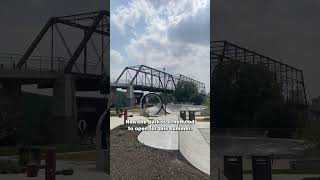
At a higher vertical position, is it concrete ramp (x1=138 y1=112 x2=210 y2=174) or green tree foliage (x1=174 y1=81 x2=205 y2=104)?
green tree foliage (x1=174 y1=81 x2=205 y2=104)

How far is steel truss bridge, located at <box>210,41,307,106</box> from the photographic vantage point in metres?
5.68

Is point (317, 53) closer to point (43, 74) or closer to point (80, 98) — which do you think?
point (80, 98)

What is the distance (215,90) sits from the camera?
221 inches

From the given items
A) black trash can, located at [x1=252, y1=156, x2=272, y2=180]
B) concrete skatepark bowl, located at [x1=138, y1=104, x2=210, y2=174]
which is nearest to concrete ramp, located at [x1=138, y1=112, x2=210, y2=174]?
concrete skatepark bowl, located at [x1=138, y1=104, x2=210, y2=174]

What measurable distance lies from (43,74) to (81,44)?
21.5 inches

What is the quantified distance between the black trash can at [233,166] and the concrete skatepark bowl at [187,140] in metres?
0.32

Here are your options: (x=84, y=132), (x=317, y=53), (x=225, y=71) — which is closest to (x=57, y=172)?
(x=84, y=132)

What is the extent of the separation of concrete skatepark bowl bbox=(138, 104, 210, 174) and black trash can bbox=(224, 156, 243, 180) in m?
0.32

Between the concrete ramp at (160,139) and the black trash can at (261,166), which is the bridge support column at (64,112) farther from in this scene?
the black trash can at (261,166)

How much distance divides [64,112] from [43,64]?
1.95ft

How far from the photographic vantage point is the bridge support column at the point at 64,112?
5.61 meters

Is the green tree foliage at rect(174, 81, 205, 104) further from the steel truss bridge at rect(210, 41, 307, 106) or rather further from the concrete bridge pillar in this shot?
the concrete bridge pillar

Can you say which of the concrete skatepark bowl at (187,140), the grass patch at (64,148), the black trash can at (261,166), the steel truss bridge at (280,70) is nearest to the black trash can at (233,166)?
the black trash can at (261,166)

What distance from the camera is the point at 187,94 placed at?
18.2 feet
